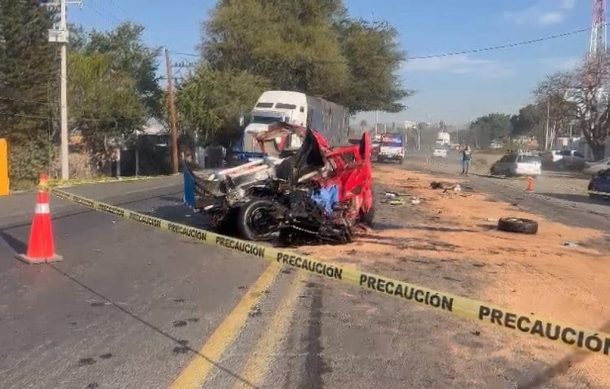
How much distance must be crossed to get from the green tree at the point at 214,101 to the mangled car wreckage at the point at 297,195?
113 ft

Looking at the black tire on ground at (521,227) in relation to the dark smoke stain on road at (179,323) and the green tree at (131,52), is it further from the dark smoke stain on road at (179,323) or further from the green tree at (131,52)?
the green tree at (131,52)

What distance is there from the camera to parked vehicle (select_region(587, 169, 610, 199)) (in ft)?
80.5

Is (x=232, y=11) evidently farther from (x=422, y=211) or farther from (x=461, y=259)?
(x=461, y=259)

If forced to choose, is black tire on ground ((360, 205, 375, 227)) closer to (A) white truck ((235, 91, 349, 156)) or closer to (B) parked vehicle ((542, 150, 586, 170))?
(A) white truck ((235, 91, 349, 156))

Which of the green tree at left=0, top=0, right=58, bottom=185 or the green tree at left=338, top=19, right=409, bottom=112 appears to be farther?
the green tree at left=338, top=19, right=409, bottom=112

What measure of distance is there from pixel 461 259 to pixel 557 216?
346 inches

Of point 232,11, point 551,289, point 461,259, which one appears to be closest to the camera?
point 551,289

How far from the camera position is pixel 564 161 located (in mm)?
56438

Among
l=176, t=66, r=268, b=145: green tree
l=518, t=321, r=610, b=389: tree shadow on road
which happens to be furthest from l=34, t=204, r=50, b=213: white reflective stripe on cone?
l=176, t=66, r=268, b=145: green tree

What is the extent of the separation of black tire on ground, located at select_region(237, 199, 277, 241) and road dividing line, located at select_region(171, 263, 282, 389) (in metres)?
2.86

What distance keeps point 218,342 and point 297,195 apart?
17.0ft

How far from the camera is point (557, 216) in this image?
57.1 feet

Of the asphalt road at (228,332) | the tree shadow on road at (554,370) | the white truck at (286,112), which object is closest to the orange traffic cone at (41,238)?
the asphalt road at (228,332)

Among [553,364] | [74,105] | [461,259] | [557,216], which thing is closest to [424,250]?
[461,259]
